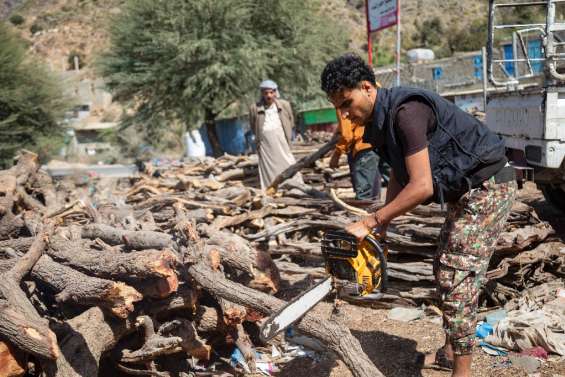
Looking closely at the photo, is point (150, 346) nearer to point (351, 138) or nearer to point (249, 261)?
point (249, 261)

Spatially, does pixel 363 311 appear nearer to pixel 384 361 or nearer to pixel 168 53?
pixel 384 361

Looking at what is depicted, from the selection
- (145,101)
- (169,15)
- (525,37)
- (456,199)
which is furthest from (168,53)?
(456,199)

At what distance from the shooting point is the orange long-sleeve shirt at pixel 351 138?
5676mm

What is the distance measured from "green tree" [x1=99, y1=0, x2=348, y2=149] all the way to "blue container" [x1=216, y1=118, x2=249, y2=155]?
24.1 inches

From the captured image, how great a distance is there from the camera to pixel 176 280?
3.51m

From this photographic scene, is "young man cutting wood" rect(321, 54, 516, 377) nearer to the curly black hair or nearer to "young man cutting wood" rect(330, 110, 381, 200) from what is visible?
the curly black hair

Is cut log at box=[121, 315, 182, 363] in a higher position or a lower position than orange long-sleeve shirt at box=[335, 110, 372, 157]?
lower

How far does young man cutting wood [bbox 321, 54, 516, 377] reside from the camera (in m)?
2.74

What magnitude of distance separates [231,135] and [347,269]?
1439 centimetres

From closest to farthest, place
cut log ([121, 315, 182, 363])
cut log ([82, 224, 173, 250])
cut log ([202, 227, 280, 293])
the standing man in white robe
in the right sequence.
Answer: cut log ([121, 315, 182, 363]) → cut log ([202, 227, 280, 293]) → cut log ([82, 224, 173, 250]) → the standing man in white robe

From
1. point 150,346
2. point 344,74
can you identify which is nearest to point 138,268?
point 150,346

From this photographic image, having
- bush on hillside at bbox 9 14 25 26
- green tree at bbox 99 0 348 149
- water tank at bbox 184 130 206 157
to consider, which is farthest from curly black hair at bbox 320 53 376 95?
bush on hillside at bbox 9 14 25 26

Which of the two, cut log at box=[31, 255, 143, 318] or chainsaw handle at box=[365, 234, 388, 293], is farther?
cut log at box=[31, 255, 143, 318]

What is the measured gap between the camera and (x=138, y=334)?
149 inches
